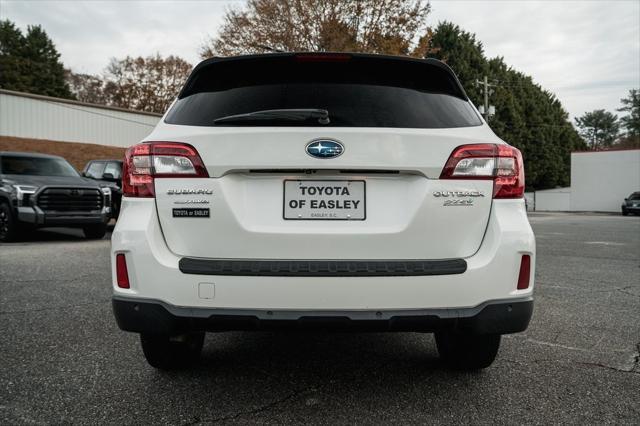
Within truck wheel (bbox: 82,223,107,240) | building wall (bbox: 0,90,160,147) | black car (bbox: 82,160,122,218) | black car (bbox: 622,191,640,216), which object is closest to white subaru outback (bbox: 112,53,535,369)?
truck wheel (bbox: 82,223,107,240)

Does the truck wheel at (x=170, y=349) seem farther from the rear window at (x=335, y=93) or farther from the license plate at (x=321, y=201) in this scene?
the rear window at (x=335, y=93)

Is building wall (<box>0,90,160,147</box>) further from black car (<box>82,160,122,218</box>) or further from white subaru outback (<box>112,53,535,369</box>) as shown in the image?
white subaru outback (<box>112,53,535,369</box>)

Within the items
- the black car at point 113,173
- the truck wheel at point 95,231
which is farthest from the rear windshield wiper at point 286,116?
the black car at point 113,173

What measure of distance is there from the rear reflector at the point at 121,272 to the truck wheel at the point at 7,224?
357 inches

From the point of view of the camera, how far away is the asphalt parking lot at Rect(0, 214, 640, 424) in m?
2.62

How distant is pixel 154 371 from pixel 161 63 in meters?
49.3

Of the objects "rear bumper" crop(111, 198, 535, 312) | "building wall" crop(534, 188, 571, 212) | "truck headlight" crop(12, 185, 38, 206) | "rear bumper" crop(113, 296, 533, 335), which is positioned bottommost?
"building wall" crop(534, 188, 571, 212)

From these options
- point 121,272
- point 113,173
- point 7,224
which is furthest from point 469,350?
point 113,173

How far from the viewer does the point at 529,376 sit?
3.18m

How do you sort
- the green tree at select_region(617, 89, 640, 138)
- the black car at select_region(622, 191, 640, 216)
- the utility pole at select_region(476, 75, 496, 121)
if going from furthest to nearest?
the green tree at select_region(617, 89, 640, 138) → the utility pole at select_region(476, 75, 496, 121) → the black car at select_region(622, 191, 640, 216)

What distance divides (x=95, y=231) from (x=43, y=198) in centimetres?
157

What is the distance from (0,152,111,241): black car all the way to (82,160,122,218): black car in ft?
7.60

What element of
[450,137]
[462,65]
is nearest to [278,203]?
[450,137]

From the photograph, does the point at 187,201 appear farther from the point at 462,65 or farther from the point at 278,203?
the point at 462,65
